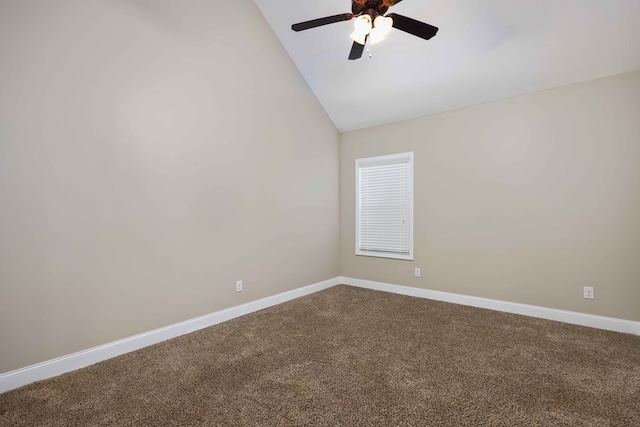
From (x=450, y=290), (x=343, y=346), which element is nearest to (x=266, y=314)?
(x=343, y=346)

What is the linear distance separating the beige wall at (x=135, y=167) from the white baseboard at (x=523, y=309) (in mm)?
1555

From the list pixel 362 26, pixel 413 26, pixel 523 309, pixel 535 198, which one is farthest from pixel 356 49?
pixel 523 309

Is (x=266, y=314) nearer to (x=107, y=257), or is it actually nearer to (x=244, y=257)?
(x=244, y=257)

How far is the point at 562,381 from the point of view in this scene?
2.09 metres

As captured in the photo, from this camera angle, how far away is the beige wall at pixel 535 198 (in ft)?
9.72

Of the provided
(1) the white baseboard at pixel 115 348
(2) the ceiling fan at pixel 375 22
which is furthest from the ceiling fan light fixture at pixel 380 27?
(1) the white baseboard at pixel 115 348

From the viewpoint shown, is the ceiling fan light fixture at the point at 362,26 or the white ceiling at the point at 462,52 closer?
the ceiling fan light fixture at the point at 362,26

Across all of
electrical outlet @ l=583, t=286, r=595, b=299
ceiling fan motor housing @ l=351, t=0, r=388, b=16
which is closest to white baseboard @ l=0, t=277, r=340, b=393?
ceiling fan motor housing @ l=351, t=0, r=388, b=16

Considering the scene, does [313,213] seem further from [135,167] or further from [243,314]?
[135,167]

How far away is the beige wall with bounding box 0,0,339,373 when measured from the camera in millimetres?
2094

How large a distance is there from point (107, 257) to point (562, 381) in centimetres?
349

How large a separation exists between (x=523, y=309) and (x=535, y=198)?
1.25 m

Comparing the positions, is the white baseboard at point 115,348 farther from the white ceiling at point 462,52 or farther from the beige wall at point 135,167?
the white ceiling at point 462,52

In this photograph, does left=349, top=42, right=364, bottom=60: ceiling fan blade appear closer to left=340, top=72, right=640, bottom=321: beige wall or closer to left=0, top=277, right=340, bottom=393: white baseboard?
left=340, top=72, right=640, bottom=321: beige wall
